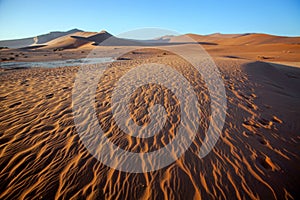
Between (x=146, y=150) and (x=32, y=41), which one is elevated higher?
(x=32, y=41)

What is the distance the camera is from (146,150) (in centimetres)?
330

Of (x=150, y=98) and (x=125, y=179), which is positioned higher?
(x=150, y=98)

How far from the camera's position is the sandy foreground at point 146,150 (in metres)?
2.48

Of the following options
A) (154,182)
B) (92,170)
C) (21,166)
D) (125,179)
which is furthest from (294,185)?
(21,166)

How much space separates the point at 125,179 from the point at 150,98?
3333mm

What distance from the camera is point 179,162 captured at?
119 inches

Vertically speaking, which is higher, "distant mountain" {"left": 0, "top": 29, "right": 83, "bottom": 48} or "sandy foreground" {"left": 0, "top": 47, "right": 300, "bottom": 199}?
"distant mountain" {"left": 0, "top": 29, "right": 83, "bottom": 48}

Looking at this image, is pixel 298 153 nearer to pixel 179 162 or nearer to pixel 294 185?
pixel 294 185

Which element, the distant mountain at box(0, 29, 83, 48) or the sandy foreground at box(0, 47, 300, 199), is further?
the distant mountain at box(0, 29, 83, 48)

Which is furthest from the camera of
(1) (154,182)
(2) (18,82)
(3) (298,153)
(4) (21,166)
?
(2) (18,82)

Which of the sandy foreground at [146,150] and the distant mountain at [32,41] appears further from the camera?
the distant mountain at [32,41]

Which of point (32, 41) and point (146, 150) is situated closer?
point (146, 150)

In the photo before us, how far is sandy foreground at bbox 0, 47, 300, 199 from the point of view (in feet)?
8.15

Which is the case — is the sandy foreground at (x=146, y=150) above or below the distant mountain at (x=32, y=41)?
below
